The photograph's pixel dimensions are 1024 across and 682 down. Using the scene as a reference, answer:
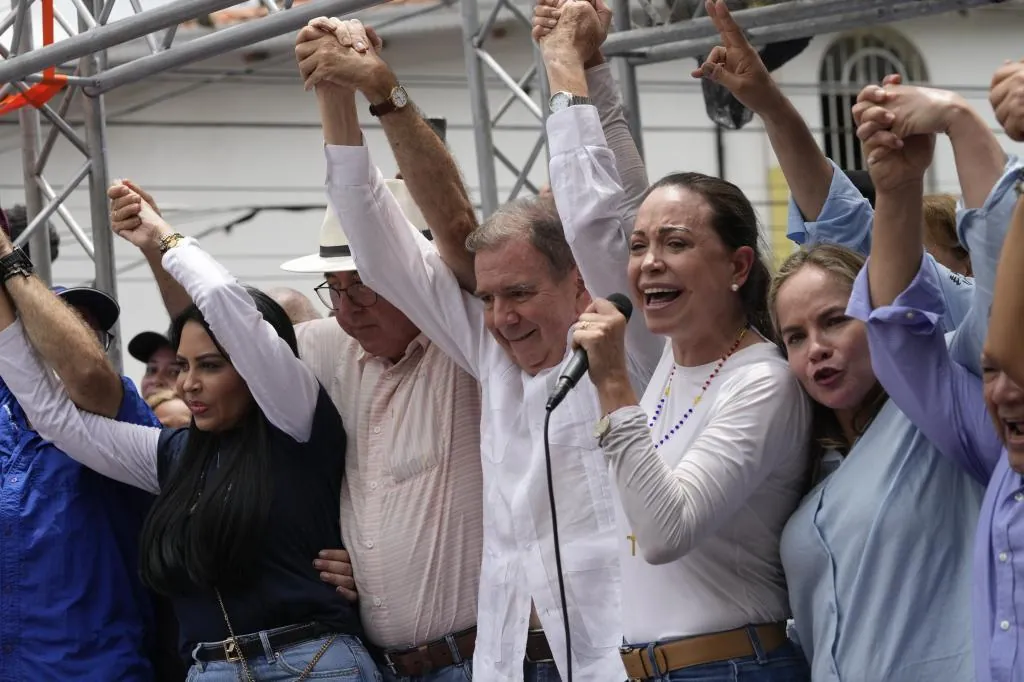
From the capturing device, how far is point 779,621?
2.76 m

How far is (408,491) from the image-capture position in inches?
138

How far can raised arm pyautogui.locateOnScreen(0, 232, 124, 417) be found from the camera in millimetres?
3951

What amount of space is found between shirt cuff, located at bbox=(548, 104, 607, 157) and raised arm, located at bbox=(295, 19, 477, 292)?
1.32 feet

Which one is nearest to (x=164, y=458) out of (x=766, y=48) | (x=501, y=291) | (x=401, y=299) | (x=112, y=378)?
(x=112, y=378)

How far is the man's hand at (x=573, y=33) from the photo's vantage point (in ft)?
10.3

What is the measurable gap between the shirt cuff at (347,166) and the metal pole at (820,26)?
1649 millimetres

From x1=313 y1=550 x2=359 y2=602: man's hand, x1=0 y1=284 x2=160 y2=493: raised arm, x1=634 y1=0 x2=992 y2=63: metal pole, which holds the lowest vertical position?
x1=313 y1=550 x2=359 y2=602: man's hand

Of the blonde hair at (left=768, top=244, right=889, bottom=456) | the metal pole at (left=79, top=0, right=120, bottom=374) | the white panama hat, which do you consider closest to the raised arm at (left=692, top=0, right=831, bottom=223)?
the blonde hair at (left=768, top=244, right=889, bottom=456)

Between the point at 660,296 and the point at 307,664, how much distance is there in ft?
4.15

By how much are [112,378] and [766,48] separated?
2600 millimetres

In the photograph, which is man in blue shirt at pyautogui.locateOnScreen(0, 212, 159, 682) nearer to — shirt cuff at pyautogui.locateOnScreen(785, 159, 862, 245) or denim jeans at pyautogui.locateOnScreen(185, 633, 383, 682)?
denim jeans at pyautogui.locateOnScreen(185, 633, 383, 682)

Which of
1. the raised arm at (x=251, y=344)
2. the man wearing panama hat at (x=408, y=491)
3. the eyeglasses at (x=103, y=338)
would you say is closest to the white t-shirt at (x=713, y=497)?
the man wearing panama hat at (x=408, y=491)

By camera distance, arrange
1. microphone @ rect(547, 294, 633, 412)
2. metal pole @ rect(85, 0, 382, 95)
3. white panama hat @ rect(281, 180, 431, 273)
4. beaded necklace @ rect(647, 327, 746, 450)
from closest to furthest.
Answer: microphone @ rect(547, 294, 633, 412) < beaded necklace @ rect(647, 327, 746, 450) < white panama hat @ rect(281, 180, 431, 273) < metal pole @ rect(85, 0, 382, 95)

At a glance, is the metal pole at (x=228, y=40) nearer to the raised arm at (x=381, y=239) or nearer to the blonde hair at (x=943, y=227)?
the raised arm at (x=381, y=239)
